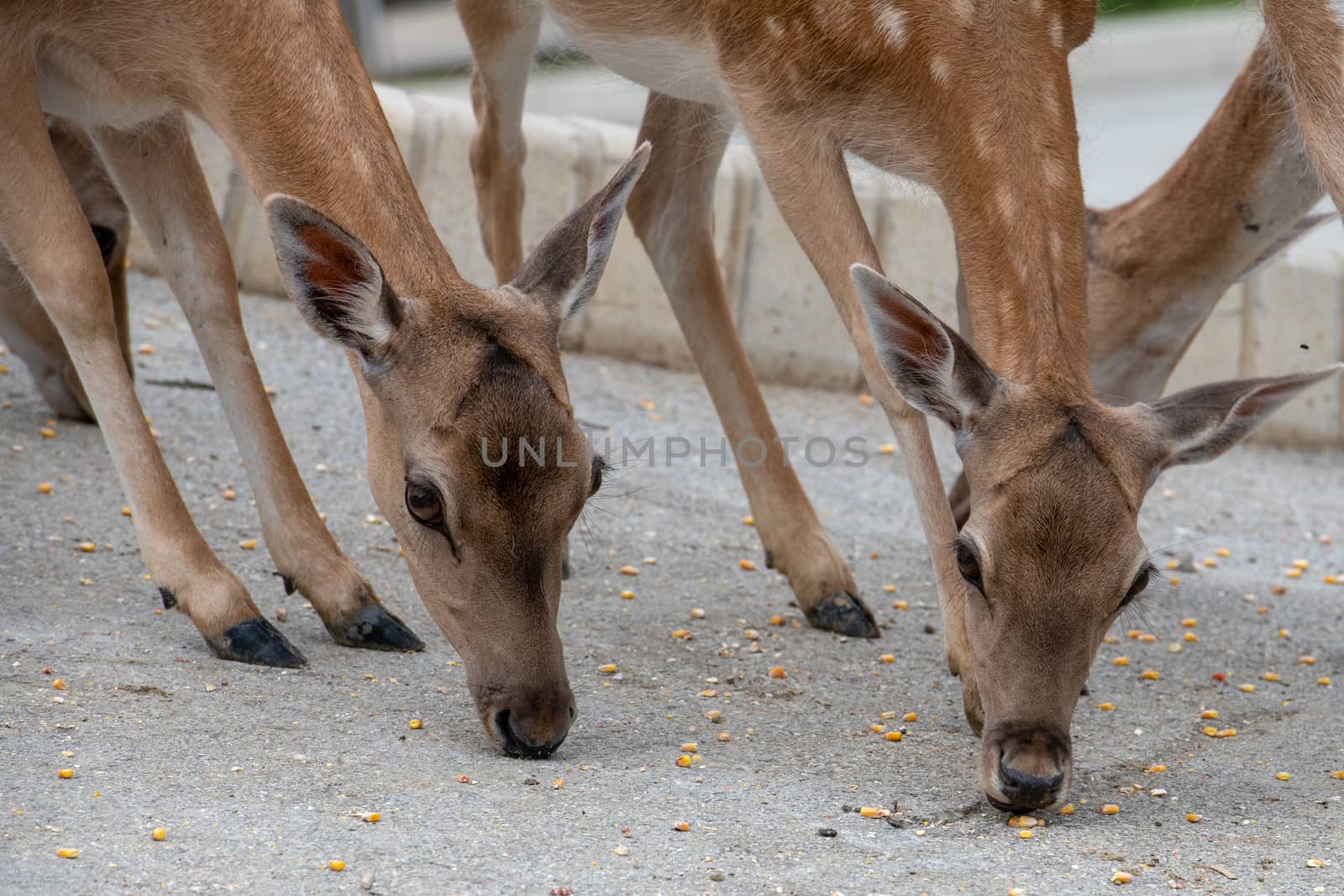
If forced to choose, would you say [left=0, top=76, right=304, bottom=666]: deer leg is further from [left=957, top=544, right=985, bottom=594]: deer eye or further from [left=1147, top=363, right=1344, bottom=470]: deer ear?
[left=1147, top=363, right=1344, bottom=470]: deer ear

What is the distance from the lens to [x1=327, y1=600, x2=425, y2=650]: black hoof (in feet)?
18.3

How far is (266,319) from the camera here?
933 cm

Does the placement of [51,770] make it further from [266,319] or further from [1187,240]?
[266,319]

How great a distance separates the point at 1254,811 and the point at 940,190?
2.01 meters

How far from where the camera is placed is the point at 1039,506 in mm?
4516

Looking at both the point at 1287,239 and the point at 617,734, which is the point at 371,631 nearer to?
the point at 617,734

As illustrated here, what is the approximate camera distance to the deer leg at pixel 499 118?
23.1 feet

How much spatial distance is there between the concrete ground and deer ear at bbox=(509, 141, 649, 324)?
4.02 ft

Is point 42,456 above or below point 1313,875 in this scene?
above

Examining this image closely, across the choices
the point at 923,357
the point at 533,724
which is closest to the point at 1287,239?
the point at 923,357

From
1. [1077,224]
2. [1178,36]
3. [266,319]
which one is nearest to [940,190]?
[1077,224]

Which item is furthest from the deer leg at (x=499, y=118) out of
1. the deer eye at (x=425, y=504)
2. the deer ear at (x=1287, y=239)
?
the deer ear at (x=1287, y=239)

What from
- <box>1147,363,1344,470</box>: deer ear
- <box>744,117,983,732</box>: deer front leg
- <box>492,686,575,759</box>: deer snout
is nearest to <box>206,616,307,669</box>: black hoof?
<box>492,686,575,759</box>: deer snout

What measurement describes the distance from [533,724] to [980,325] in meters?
1.74
